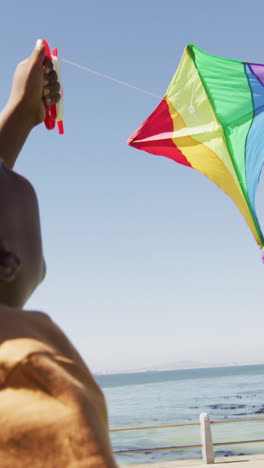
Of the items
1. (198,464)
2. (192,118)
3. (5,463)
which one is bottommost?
(198,464)

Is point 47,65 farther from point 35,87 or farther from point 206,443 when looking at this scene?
point 206,443

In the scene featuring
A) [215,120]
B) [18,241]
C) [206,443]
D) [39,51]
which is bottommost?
[206,443]

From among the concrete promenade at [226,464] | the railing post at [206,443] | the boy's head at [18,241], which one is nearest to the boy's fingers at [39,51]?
the boy's head at [18,241]

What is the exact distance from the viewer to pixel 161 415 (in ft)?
190

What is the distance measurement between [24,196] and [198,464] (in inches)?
408

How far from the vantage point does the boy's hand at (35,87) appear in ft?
3.57

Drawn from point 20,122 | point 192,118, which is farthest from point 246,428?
point 20,122

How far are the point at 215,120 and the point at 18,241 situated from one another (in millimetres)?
6773

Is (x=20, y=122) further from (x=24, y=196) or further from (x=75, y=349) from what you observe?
(x=75, y=349)

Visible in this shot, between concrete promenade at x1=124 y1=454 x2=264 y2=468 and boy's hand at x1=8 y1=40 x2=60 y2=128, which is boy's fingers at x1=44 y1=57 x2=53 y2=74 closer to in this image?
boy's hand at x1=8 y1=40 x2=60 y2=128

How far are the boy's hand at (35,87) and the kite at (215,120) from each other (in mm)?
5718

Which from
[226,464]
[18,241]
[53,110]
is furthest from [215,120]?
[18,241]

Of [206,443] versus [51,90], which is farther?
[206,443]

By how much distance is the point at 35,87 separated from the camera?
112 cm
